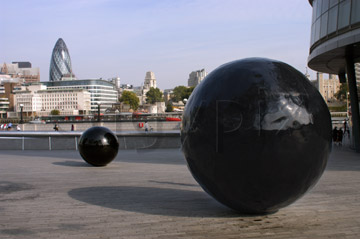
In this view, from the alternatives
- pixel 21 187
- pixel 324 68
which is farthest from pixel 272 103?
pixel 324 68

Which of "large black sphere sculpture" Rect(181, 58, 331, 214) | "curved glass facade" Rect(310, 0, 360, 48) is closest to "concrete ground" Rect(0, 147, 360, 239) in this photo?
"large black sphere sculpture" Rect(181, 58, 331, 214)

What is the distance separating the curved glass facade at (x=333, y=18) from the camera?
16.8 metres

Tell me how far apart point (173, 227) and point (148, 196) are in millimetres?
2499

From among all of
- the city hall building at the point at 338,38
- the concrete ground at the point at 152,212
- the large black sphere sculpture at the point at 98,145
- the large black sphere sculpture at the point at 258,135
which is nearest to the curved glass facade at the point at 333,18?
the city hall building at the point at 338,38

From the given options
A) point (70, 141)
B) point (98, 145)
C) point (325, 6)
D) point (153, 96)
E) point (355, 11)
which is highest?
point (153, 96)

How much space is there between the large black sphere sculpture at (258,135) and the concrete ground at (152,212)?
1.76 ft

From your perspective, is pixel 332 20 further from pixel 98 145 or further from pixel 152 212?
pixel 152 212

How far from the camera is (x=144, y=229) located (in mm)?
5734

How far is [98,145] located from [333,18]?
1316 cm

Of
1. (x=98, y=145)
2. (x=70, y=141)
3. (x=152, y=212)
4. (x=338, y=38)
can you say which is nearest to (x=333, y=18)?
(x=338, y=38)

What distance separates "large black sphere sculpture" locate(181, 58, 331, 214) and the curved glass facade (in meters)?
12.9

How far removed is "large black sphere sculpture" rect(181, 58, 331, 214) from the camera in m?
5.37

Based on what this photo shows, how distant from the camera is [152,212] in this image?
675cm

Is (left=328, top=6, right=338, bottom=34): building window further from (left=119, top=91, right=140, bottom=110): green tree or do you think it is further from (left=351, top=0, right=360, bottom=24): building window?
(left=119, top=91, right=140, bottom=110): green tree
